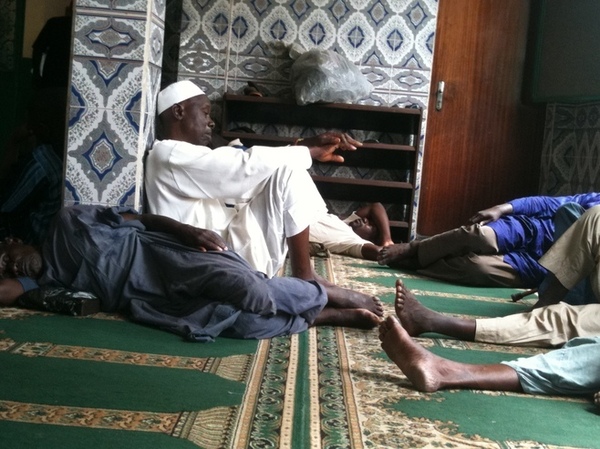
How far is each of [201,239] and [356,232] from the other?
3238 millimetres

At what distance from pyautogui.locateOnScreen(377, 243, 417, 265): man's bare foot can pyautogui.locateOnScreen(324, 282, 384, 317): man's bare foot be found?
6.08 ft

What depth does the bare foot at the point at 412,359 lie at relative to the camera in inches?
99.6

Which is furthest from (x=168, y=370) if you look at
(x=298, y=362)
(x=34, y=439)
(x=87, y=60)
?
(x=87, y=60)

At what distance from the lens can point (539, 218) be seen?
16.1 feet

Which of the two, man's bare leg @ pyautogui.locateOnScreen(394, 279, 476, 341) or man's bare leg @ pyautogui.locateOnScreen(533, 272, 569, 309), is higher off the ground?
man's bare leg @ pyautogui.locateOnScreen(533, 272, 569, 309)

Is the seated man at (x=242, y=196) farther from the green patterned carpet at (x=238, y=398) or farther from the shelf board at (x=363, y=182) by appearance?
the shelf board at (x=363, y=182)

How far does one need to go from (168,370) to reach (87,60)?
1835mm

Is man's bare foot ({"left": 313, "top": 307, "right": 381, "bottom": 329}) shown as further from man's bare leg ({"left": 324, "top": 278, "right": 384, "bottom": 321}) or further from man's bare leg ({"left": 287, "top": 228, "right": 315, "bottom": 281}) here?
man's bare leg ({"left": 287, "top": 228, "right": 315, "bottom": 281})

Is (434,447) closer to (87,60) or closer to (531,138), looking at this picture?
(87,60)

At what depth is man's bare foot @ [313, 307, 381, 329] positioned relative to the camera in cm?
341

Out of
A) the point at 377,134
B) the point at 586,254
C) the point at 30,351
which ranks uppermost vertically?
the point at 377,134

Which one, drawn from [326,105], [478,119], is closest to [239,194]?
[326,105]

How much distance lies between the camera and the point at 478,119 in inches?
283

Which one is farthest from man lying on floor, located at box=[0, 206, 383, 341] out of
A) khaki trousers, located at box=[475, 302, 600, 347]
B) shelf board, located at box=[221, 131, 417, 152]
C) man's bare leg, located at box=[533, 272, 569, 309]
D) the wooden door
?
the wooden door
